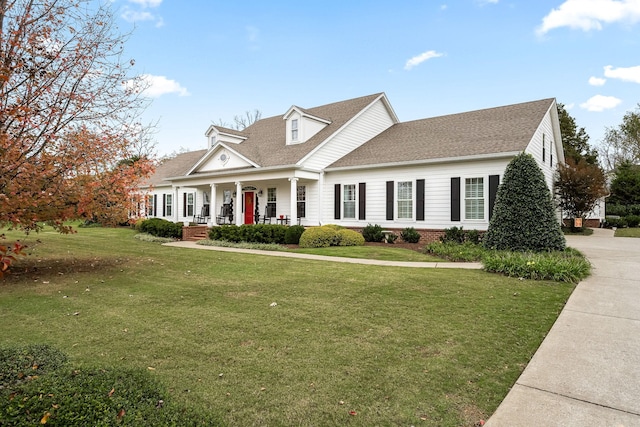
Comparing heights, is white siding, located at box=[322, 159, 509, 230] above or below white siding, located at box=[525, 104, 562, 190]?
below

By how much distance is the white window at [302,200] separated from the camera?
19.0 meters

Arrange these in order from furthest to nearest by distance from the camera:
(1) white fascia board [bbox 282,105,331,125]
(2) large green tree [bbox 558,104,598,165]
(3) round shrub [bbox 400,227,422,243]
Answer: (2) large green tree [bbox 558,104,598,165] < (1) white fascia board [bbox 282,105,331,125] < (3) round shrub [bbox 400,227,422,243]

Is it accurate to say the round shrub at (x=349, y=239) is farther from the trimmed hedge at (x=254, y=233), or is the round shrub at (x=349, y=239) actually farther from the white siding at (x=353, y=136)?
the white siding at (x=353, y=136)

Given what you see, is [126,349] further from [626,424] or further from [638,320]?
[638,320]

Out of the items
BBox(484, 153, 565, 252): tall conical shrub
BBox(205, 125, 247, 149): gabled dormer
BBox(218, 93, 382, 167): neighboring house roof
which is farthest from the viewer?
BBox(205, 125, 247, 149): gabled dormer

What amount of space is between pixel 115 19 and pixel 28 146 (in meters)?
2.93

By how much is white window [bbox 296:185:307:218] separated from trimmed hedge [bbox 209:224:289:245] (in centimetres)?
277

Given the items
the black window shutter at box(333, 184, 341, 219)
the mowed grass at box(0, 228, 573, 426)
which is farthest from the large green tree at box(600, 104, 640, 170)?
the mowed grass at box(0, 228, 573, 426)

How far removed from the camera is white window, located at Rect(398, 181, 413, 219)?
16.0 meters

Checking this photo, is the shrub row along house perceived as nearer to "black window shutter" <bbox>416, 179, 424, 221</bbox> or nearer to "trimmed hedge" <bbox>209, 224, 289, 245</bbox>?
"black window shutter" <bbox>416, 179, 424, 221</bbox>

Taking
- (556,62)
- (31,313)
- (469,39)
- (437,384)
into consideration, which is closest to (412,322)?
(437,384)

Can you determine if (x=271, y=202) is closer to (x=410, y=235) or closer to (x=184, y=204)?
(x=410, y=235)

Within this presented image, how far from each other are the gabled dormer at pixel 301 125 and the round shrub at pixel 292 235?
563 centimetres

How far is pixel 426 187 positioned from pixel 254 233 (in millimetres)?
7435
